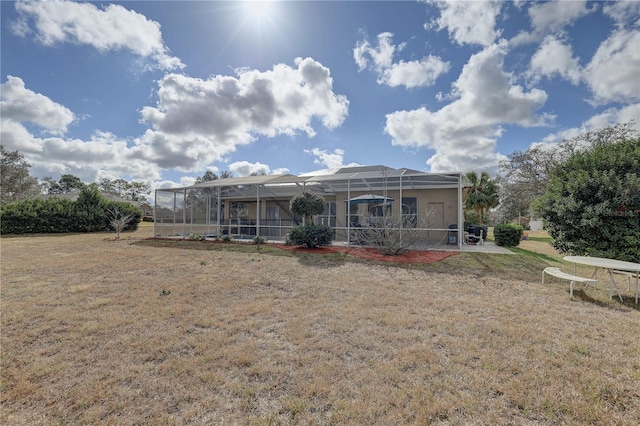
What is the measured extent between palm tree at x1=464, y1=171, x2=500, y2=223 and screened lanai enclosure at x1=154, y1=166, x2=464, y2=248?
880 cm

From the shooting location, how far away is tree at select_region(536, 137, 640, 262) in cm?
684

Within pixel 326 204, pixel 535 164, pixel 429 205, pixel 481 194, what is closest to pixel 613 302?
pixel 429 205

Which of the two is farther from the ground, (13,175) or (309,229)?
(13,175)

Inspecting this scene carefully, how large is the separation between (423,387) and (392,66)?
471 inches

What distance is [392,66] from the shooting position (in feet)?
36.2

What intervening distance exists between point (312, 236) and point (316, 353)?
25.3 feet

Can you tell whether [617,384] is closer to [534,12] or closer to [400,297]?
[400,297]

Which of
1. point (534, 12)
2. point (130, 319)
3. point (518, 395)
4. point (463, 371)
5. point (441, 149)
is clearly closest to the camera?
point (518, 395)

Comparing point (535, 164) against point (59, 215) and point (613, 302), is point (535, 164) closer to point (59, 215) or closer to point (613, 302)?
point (613, 302)

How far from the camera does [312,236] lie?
10742mm

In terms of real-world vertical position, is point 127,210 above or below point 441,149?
below

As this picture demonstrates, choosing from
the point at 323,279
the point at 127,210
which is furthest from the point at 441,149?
the point at 127,210

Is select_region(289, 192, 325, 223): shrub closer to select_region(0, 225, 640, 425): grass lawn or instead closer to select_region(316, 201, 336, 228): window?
select_region(316, 201, 336, 228): window

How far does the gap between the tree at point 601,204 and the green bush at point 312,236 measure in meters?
7.70
